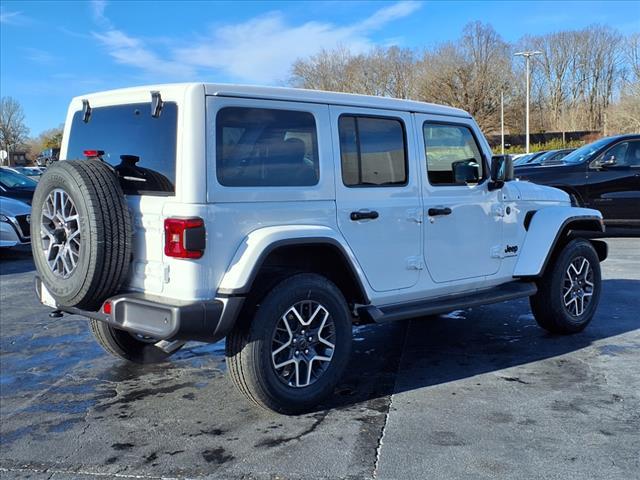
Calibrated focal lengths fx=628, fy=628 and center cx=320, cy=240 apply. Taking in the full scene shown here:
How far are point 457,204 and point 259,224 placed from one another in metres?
1.82

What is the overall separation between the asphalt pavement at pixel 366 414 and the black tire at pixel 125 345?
4.2 inches

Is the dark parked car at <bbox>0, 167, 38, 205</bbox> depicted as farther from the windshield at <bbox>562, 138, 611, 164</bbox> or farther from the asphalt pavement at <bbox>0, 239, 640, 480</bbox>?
the windshield at <bbox>562, 138, 611, 164</bbox>

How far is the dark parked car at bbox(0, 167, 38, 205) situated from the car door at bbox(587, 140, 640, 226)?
35.4ft

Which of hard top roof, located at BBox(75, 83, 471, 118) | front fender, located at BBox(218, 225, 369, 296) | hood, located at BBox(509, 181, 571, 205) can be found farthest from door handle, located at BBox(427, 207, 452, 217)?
front fender, located at BBox(218, 225, 369, 296)

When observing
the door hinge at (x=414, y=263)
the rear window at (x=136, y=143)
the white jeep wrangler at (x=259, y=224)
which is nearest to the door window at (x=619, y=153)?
the white jeep wrangler at (x=259, y=224)

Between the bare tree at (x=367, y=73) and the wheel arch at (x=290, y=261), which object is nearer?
the wheel arch at (x=290, y=261)

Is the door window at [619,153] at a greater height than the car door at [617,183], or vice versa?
the door window at [619,153]

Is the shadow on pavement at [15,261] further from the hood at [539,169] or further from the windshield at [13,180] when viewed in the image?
the hood at [539,169]

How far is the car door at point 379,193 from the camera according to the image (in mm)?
4160

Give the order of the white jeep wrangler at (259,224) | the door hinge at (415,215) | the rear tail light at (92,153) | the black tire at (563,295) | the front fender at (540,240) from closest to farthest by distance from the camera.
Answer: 1. the white jeep wrangler at (259,224)
2. the rear tail light at (92,153)
3. the door hinge at (415,215)
4. the front fender at (540,240)
5. the black tire at (563,295)

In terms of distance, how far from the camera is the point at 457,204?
483cm

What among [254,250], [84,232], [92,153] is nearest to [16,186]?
Answer: [92,153]

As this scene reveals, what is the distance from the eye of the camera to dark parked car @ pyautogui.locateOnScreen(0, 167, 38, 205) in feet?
41.7

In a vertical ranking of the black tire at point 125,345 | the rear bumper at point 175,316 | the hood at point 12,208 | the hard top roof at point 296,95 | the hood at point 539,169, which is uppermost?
the hard top roof at point 296,95
